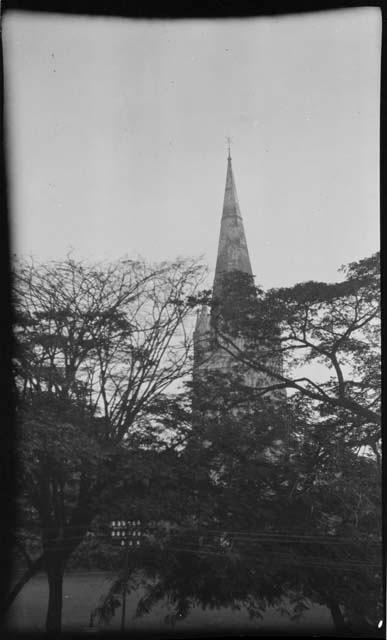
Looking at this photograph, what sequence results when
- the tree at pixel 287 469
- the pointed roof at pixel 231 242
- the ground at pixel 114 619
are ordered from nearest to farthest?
1. the ground at pixel 114 619
2. the tree at pixel 287 469
3. the pointed roof at pixel 231 242

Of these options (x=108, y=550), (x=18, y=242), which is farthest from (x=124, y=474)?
(x=18, y=242)

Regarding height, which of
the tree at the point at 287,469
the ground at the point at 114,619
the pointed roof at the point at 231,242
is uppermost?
the pointed roof at the point at 231,242

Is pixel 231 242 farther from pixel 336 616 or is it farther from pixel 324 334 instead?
pixel 336 616

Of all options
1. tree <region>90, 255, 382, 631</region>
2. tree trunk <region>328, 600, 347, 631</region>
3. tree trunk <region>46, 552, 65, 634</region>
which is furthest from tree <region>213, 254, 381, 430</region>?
tree trunk <region>46, 552, 65, 634</region>

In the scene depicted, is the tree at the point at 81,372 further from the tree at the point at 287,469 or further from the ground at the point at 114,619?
the tree at the point at 287,469

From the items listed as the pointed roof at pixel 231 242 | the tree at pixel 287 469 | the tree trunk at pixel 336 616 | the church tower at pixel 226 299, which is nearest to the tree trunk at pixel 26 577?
the tree at pixel 287 469

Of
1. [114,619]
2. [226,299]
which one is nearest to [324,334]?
[226,299]
